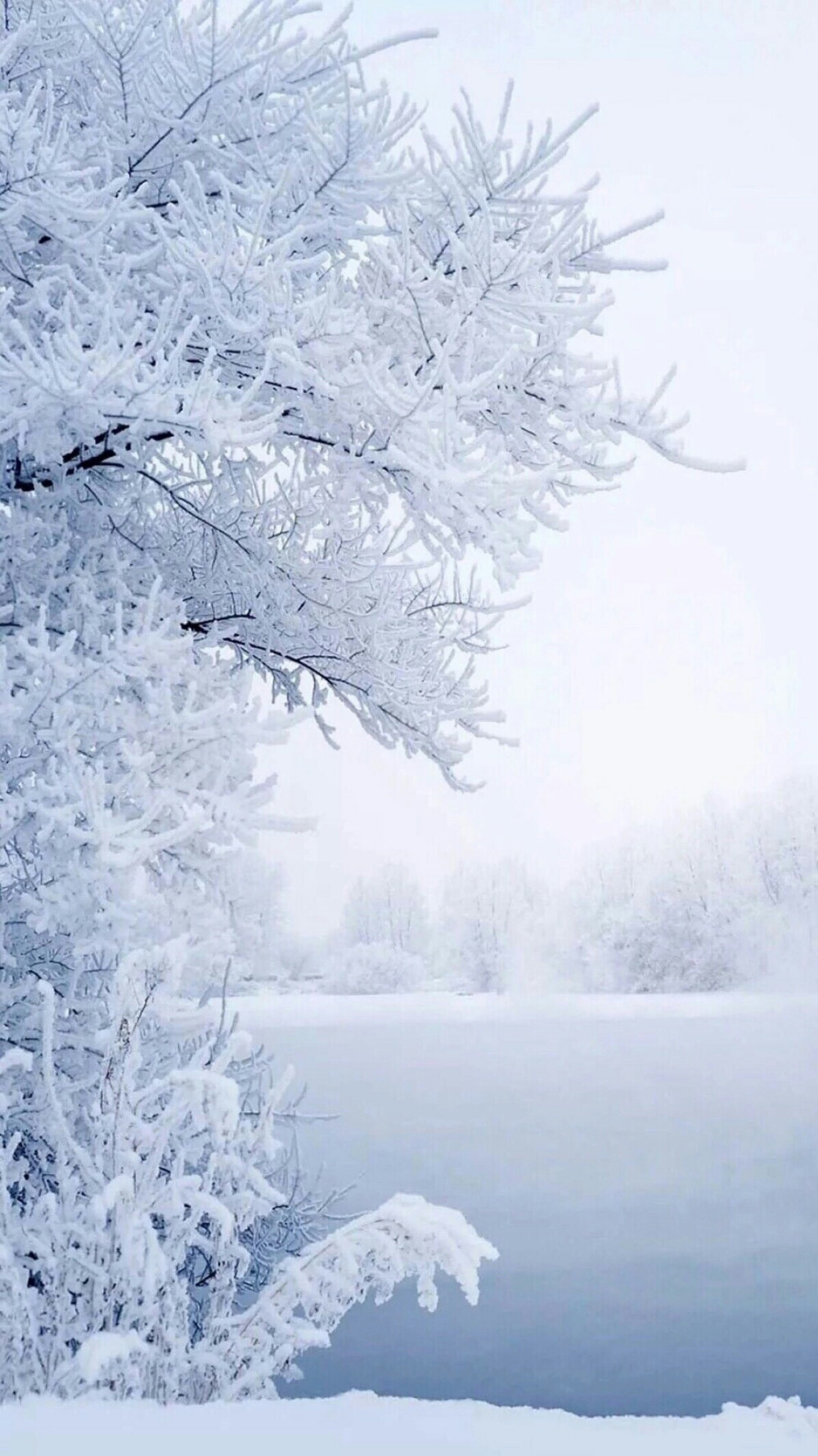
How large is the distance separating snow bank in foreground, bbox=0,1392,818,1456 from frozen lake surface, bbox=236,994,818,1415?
581 cm

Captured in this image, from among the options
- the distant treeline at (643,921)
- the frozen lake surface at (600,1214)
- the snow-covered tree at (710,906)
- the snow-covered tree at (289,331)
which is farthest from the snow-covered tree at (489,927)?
the snow-covered tree at (289,331)

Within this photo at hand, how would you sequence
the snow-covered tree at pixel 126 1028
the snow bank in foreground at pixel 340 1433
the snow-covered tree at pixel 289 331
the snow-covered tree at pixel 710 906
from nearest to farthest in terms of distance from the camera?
the snow bank in foreground at pixel 340 1433, the snow-covered tree at pixel 126 1028, the snow-covered tree at pixel 289 331, the snow-covered tree at pixel 710 906

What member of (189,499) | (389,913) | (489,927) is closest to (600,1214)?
(189,499)

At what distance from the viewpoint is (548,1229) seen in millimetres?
11406

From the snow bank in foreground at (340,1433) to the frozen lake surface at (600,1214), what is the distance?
5.81 meters

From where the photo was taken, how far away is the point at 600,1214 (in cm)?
1197

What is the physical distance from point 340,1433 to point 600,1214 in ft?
35.5

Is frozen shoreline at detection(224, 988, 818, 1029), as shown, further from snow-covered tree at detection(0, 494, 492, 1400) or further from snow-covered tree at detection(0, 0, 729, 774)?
snow-covered tree at detection(0, 494, 492, 1400)

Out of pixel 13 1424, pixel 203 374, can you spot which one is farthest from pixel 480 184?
pixel 13 1424

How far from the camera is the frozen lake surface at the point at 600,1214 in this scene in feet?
26.2

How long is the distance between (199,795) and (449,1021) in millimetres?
41773

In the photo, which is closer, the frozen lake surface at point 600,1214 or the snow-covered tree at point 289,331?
the snow-covered tree at point 289,331

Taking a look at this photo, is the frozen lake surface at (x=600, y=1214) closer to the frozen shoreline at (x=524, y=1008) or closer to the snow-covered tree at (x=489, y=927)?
the frozen shoreline at (x=524, y=1008)

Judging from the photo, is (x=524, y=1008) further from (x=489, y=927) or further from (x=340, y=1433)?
(x=340, y=1433)
